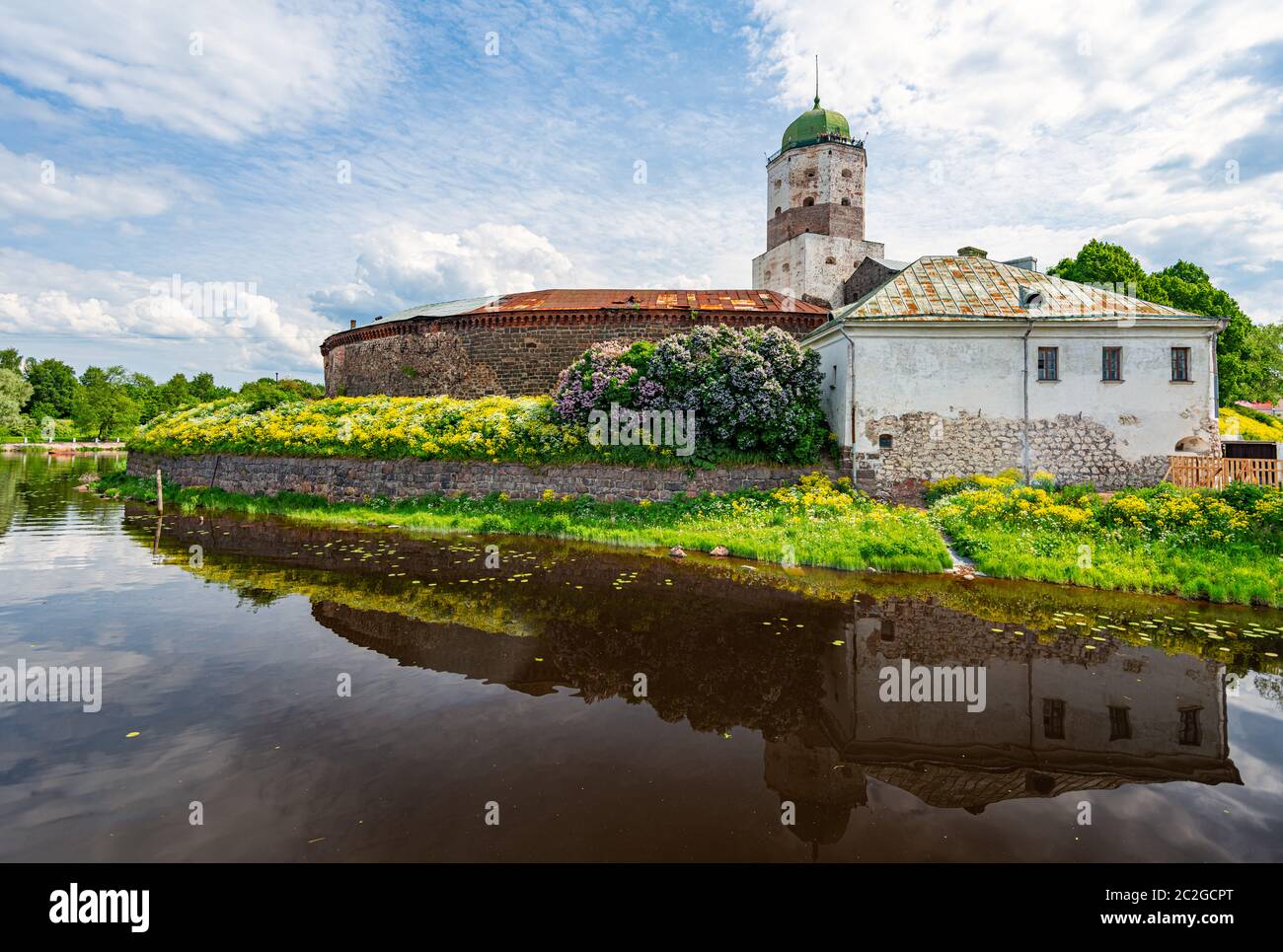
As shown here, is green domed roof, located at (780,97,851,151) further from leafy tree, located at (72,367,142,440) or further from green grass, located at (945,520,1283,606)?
leafy tree, located at (72,367,142,440)

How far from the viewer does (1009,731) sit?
612cm

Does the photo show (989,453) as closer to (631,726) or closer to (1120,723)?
(1120,723)

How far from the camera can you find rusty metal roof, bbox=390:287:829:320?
1075 inches

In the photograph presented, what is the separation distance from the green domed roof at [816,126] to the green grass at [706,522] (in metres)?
24.5

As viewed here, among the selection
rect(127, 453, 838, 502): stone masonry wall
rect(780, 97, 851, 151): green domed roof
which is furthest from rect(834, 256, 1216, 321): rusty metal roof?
rect(780, 97, 851, 151): green domed roof

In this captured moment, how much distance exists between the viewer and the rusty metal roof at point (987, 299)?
17219 millimetres

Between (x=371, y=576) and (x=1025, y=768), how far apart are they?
450 inches

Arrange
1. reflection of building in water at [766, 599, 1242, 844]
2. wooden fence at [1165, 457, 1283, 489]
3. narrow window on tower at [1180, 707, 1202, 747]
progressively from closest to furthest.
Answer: reflection of building in water at [766, 599, 1242, 844], narrow window on tower at [1180, 707, 1202, 747], wooden fence at [1165, 457, 1283, 489]

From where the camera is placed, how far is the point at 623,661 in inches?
307

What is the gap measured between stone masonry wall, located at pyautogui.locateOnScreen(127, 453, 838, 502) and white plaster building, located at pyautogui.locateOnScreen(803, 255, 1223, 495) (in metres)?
2.47

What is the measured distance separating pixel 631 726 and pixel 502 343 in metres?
24.9

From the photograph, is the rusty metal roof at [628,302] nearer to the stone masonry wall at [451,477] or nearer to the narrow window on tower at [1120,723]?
the stone masonry wall at [451,477]

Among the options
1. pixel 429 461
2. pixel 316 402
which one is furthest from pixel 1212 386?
pixel 316 402
